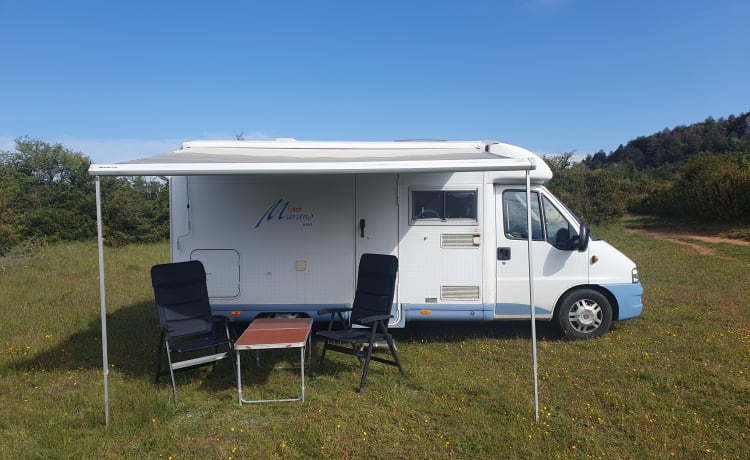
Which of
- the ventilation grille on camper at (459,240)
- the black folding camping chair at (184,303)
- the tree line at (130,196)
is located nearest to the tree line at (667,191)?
the tree line at (130,196)

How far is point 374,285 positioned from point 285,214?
1.36 meters

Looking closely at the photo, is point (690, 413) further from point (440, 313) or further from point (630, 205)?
point (630, 205)

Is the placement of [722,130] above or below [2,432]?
above

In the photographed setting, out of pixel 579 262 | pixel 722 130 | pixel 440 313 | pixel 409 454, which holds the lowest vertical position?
pixel 409 454

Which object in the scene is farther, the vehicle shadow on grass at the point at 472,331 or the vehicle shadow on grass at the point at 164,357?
the vehicle shadow on grass at the point at 472,331

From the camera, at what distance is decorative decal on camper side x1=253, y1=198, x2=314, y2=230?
5.60m

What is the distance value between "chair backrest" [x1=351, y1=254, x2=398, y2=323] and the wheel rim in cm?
227

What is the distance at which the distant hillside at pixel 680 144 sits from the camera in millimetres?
50594

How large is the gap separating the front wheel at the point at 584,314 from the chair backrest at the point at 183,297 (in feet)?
13.0

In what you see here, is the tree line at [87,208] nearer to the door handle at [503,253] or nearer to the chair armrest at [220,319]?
the chair armrest at [220,319]

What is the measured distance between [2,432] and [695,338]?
6.96 metres

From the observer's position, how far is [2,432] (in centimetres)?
378

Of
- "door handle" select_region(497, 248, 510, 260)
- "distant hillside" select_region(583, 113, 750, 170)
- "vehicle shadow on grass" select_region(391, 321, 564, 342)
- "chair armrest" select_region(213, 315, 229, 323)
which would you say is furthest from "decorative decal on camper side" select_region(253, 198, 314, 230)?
"distant hillside" select_region(583, 113, 750, 170)

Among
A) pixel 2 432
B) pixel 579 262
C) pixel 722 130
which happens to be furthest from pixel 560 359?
pixel 722 130
